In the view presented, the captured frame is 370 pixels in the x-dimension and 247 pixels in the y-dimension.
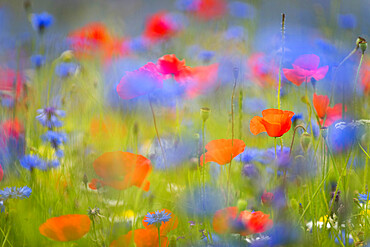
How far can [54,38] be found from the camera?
4.24 ft

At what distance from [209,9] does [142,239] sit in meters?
1.59

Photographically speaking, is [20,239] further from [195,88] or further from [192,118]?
[192,118]

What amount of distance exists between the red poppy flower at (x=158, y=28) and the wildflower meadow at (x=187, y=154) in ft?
0.53

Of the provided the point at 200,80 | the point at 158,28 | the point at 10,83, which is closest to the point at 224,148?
the point at 200,80

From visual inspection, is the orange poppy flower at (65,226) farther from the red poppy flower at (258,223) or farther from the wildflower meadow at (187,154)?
the red poppy flower at (258,223)

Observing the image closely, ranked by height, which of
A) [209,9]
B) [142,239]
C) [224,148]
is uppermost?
[209,9]

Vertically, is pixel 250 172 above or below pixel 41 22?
below

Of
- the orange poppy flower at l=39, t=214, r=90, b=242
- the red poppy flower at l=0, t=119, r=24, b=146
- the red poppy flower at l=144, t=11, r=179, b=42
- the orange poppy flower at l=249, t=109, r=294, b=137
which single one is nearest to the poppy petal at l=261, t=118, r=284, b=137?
the orange poppy flower at l=249, t=109, r=294, b=137

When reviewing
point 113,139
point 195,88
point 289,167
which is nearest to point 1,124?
point 113,139

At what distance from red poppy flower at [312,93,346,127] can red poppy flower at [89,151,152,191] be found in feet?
0.99

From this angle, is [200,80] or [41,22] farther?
[41,22]

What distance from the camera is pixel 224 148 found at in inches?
24.6

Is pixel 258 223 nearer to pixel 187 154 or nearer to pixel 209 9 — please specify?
pixel 187 154

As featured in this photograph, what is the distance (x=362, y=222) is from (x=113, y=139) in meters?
0.43
